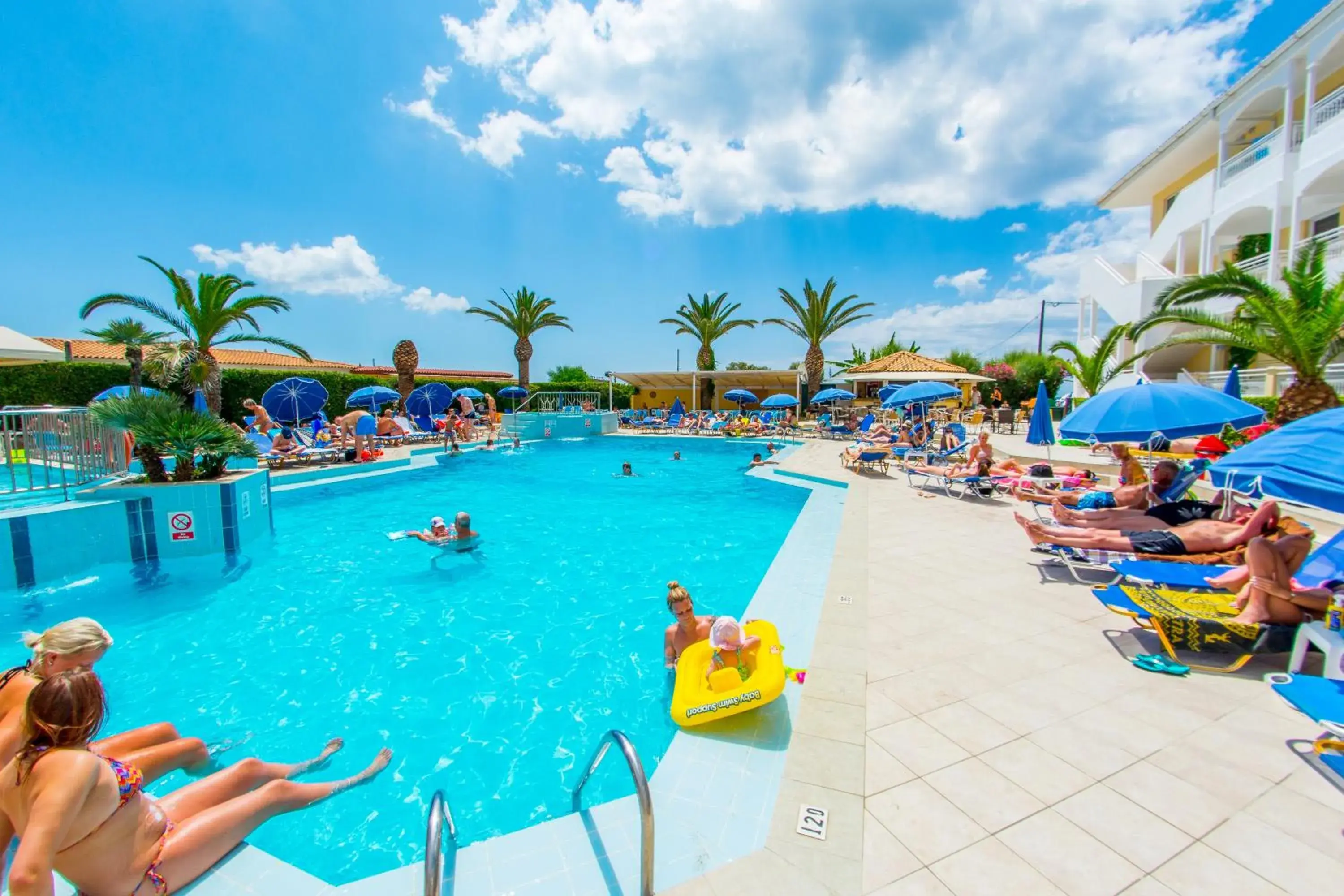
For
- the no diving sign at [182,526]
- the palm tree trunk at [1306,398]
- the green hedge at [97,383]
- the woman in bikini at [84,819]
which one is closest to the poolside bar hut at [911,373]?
the palm tree trunk at [1306,398]

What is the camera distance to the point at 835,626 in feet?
14.8

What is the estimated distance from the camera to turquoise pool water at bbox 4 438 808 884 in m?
3.40

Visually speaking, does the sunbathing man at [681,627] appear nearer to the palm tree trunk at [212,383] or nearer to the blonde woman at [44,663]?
the blonde woman at [44,663]

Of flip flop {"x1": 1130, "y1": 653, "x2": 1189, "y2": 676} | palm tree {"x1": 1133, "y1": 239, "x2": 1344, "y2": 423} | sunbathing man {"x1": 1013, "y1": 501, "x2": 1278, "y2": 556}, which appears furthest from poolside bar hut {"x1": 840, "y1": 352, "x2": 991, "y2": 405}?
flip flop {"x1": 1130, "y1": 653, "x2": 1189, "y2": 676}

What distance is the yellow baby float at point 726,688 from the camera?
3295mm

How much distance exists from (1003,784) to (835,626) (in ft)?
6.24

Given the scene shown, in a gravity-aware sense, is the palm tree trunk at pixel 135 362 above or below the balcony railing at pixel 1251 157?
below

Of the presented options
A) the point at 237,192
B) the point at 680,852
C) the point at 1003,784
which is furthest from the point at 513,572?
the point at 237,192

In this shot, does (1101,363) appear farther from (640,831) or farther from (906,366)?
(640,831)

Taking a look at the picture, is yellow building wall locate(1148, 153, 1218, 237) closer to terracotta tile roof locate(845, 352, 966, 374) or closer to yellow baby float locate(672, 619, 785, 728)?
terracotta tile roof locate(845, 352, 966, 374)

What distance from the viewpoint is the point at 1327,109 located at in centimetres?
1371

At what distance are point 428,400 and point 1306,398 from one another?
82.1 feet

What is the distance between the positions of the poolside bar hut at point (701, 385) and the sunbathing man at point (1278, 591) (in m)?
29.3

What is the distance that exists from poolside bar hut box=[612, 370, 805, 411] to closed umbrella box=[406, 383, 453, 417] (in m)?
13.5
